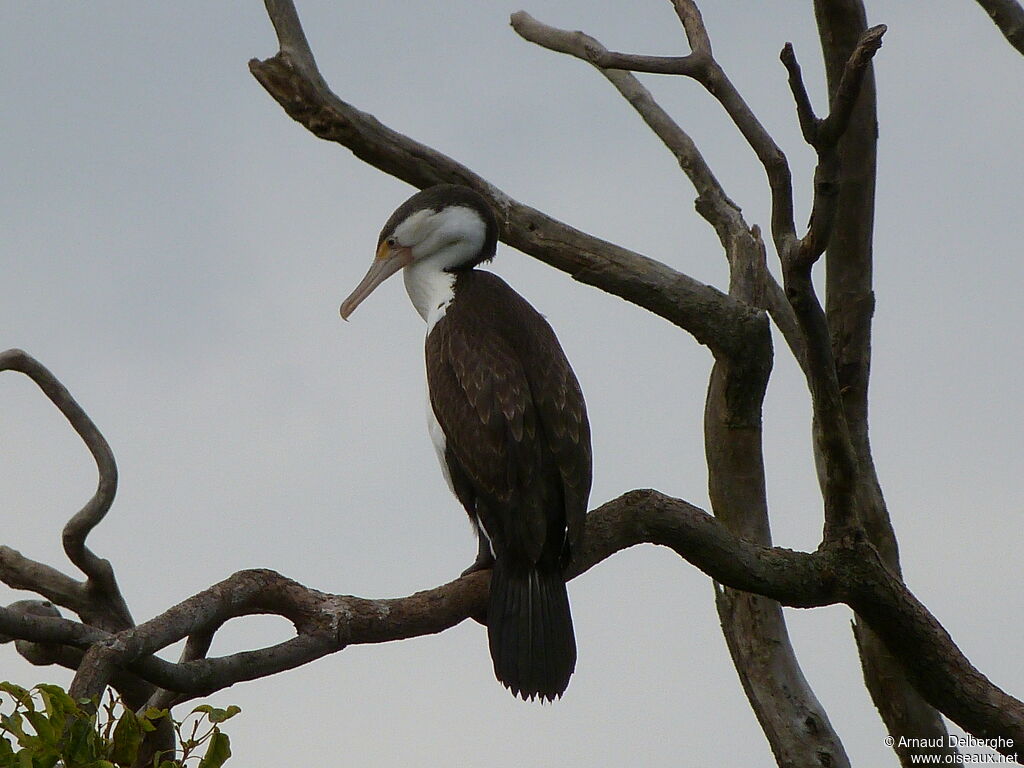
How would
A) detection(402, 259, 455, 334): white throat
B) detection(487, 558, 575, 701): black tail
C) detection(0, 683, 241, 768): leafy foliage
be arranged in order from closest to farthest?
detection(0, 683, 241, 768): leafy foliage → detection(487, 558, 575, 701): black tail → detection(402, 259, 455, 334): white throat

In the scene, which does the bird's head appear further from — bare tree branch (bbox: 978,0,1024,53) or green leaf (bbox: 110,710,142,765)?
green leaf (bbox: 110,710,142,765)

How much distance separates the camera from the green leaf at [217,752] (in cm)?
226

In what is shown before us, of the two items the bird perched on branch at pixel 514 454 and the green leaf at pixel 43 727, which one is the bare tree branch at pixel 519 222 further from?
the green leaf at pixel 43 727

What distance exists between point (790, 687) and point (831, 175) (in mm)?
2263

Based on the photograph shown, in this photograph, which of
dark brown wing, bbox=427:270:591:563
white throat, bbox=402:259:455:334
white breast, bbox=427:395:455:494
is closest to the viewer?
dark brown wing, bbox=427:270:591:563

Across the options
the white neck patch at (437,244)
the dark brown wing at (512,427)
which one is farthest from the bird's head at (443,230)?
the dark brown wing at (512,427)

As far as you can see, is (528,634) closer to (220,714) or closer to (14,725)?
(220,714)

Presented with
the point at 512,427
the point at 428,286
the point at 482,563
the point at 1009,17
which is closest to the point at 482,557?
the point at 482,563

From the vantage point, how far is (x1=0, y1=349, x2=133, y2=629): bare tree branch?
4.18 metres

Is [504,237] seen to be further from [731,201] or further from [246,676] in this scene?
[246,676]

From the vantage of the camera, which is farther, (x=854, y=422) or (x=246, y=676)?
(x=854, y=422)

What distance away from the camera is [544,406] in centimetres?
400

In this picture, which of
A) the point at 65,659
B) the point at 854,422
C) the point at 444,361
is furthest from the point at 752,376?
the point at 65,659

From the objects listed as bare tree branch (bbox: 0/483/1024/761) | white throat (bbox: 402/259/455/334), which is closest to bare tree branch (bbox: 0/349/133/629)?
white throat (bbox: 402/259/455/334)
